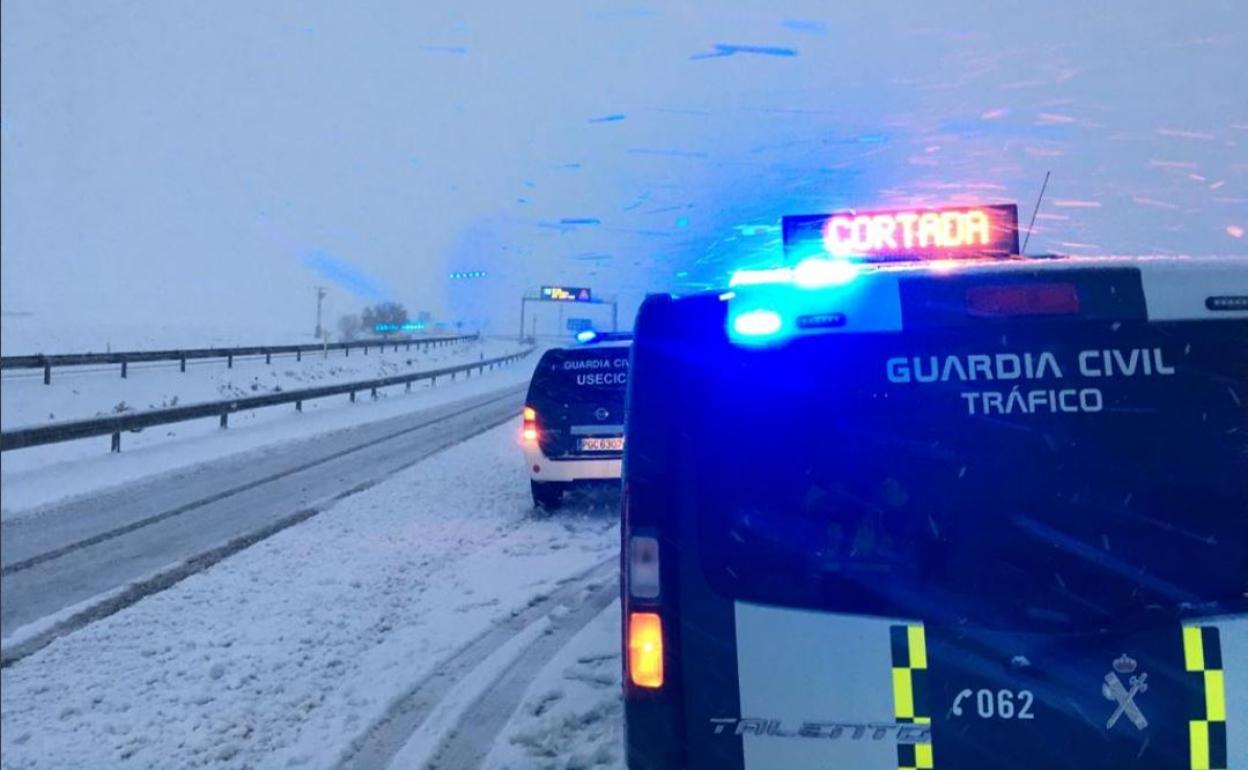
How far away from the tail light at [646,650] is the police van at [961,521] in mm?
28

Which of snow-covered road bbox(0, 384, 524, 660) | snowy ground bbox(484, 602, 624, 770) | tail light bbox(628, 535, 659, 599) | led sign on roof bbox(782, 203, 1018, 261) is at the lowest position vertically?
snowy ground bbox(484, 602, 624, 770)

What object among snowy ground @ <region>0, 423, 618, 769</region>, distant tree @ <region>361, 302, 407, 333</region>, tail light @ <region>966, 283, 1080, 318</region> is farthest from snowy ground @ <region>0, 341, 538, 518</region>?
distant tree @ <region>361, 302, 407, 333</region>

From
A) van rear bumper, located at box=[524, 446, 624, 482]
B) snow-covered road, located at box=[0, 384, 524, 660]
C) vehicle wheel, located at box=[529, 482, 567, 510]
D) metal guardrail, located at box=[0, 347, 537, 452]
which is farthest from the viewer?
vehicle wheel, located at box=[529, 482, 567, 510]

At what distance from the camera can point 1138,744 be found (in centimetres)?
270

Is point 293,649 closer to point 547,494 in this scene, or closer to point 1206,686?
point 1206,686

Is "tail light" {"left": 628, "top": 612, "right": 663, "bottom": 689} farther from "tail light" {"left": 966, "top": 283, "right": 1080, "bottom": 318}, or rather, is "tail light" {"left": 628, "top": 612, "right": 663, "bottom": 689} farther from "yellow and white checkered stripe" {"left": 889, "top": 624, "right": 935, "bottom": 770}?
"tail light" {"left": 966, "top": 283, "right": 1080, "bottom": 318}

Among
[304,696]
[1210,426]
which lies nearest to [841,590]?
[1210,426]

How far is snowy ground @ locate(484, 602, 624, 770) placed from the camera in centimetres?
500

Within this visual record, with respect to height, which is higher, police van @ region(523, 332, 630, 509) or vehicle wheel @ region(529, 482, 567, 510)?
police van @ region(523, 332, 630, 509)

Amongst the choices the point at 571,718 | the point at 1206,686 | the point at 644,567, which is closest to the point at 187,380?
the point at 571,718

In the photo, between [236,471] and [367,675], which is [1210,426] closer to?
[367,675]

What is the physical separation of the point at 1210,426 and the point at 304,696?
4.87 meters

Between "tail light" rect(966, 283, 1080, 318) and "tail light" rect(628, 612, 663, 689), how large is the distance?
122cm

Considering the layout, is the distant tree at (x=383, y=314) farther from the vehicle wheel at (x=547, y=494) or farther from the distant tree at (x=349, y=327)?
the vehicle wheel at (x=547, y=494)
